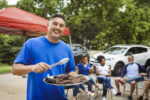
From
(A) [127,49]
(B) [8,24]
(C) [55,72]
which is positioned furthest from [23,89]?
(A) [127,49]

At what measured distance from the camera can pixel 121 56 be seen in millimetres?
9625

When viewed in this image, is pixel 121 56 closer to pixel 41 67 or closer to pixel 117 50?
pixel 117 50

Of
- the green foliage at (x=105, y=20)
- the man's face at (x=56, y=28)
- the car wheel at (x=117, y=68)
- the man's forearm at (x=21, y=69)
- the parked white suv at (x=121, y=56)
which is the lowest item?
the car wheel at (x=117, y=68)

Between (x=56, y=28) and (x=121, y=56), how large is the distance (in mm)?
8479

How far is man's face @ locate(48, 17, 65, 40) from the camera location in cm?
167

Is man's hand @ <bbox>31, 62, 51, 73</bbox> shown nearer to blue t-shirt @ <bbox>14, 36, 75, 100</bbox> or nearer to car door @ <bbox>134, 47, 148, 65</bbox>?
blue t-shirt @ <bbox>14, 36, 75, 100</bbox>

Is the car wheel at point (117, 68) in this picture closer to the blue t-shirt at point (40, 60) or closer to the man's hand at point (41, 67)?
the blue t-shirt at point (40, 60)

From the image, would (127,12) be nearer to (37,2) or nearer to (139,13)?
(139,13)

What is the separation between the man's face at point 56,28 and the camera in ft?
5.49

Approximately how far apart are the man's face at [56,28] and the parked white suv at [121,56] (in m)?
7.46

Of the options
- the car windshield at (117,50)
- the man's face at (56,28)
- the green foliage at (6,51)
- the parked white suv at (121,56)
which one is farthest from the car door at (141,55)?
the green foliage at (6,51)

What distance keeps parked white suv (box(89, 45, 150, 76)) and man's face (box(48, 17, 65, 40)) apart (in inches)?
294

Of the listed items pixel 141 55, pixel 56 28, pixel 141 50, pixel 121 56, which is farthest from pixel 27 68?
pixel 141 50

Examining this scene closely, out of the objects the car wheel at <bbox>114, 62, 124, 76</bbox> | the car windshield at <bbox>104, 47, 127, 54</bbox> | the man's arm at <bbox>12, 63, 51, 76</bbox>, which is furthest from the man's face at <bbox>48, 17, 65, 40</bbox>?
the car windshield at <bbox>104, 47, 127, 54</bbox>
